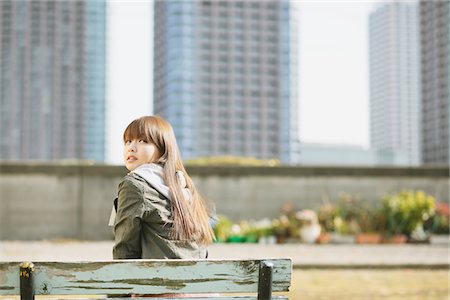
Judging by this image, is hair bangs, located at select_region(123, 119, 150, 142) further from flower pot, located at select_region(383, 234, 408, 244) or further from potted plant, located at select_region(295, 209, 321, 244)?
flower pot, located at select_region(383, 234, 408, 244)

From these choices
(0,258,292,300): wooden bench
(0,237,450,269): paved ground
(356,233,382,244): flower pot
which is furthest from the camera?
(356,233,382,244): flower pot

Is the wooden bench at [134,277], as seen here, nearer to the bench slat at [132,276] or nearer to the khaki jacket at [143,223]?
the bench slat at [132,276]

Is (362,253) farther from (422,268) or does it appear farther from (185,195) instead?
(185,195)

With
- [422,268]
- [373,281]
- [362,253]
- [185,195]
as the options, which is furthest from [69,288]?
[362,253]

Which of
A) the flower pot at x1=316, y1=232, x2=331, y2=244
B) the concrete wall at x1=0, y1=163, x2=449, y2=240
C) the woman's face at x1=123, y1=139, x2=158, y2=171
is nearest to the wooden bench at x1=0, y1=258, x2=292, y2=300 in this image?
the woman's face at x1=123, y1=139, x2=158, y2=171

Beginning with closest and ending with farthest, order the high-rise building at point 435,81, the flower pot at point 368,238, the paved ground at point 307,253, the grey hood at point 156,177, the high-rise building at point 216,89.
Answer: the grey hood at point 156,177 < the paved ground at point 307,253 < the flower pot at point 368,238 < the high-rise building at point 435,81 < the high-rise building at point 216,89

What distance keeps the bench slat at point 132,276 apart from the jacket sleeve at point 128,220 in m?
0.41

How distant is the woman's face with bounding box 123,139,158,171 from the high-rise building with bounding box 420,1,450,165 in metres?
173

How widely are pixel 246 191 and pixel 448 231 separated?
14.3 feet

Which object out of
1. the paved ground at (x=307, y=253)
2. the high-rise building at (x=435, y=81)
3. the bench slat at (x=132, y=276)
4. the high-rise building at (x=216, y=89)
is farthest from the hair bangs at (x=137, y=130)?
the high-rise building at (x=216, y=89)

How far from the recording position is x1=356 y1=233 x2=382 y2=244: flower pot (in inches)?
557

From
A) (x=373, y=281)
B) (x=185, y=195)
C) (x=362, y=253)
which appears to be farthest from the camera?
(x=362, y=253)

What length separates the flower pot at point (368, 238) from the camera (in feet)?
46.4

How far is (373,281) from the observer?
8844 millimetres
